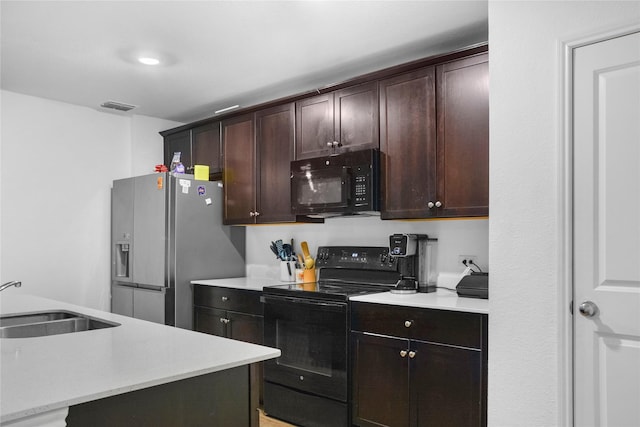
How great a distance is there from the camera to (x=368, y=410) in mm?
2914

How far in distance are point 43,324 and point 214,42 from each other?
1919 mm

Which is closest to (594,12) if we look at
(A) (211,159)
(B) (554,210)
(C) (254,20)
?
(B) (554,210)

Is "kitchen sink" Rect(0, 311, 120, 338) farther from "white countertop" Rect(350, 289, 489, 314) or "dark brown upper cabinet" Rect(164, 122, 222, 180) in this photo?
"dark brown upper cabinet" Rect(164, 122, 222, 180)

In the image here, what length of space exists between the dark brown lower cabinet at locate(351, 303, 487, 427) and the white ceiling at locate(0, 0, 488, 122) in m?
1.64

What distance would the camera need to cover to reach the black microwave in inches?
129

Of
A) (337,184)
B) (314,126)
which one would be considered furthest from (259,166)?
(337,184)

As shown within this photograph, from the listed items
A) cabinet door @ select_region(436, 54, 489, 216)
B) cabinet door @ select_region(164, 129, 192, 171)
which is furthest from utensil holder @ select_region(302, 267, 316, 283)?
cabinet door @ select_region(164, 129, 192, 171)

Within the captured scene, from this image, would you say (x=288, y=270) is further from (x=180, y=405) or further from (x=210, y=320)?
(x=180, y=405)

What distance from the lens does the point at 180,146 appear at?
492 cm

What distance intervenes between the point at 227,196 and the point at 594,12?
10.2ft

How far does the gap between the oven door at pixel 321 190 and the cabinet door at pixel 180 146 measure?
1.54 metres

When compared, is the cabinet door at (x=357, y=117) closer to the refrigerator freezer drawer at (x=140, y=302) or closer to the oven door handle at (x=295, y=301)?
the oven door handle at (x=295, y=301)

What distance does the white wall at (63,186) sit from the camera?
4289 mm

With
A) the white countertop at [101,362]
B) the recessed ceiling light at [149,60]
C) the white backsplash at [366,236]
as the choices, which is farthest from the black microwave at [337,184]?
the white countertop at [101,362]
